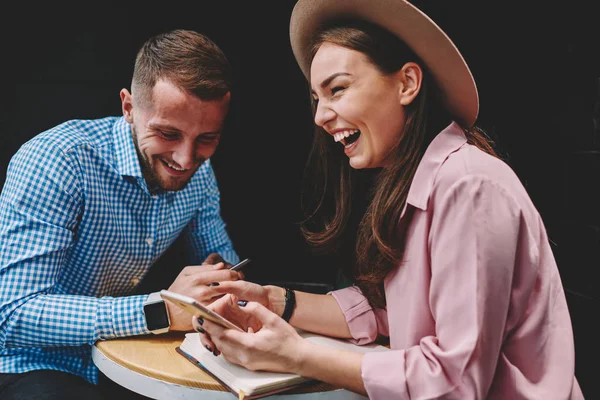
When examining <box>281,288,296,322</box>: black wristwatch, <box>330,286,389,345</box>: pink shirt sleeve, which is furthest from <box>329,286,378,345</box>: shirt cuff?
<box>281,288,296,322</box>: black wristwatch

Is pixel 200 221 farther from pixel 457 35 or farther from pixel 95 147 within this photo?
pixel 457 35

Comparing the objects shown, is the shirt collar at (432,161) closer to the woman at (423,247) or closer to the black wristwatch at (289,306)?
the woman at (423,247)

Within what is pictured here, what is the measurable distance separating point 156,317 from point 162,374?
28cm

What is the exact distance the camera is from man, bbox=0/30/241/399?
5.66ft

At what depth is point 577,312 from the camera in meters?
2.21

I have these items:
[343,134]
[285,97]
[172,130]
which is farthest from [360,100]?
[285,97]

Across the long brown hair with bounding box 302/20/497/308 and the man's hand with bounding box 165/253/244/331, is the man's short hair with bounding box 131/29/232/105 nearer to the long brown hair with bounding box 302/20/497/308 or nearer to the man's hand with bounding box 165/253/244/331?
the long brown hair with bounding box 302/20/497/308

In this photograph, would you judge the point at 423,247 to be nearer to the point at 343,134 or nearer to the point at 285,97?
the point at 343,134

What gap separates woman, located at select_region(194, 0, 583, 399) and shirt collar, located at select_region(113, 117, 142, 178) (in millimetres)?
756

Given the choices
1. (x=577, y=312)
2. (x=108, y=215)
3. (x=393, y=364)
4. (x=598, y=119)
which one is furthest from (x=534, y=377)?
(x=108, y=215)

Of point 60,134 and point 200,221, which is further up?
point 60,134

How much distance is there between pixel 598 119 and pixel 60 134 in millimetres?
1995

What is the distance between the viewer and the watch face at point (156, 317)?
1.71 meters

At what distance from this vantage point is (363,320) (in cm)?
177
